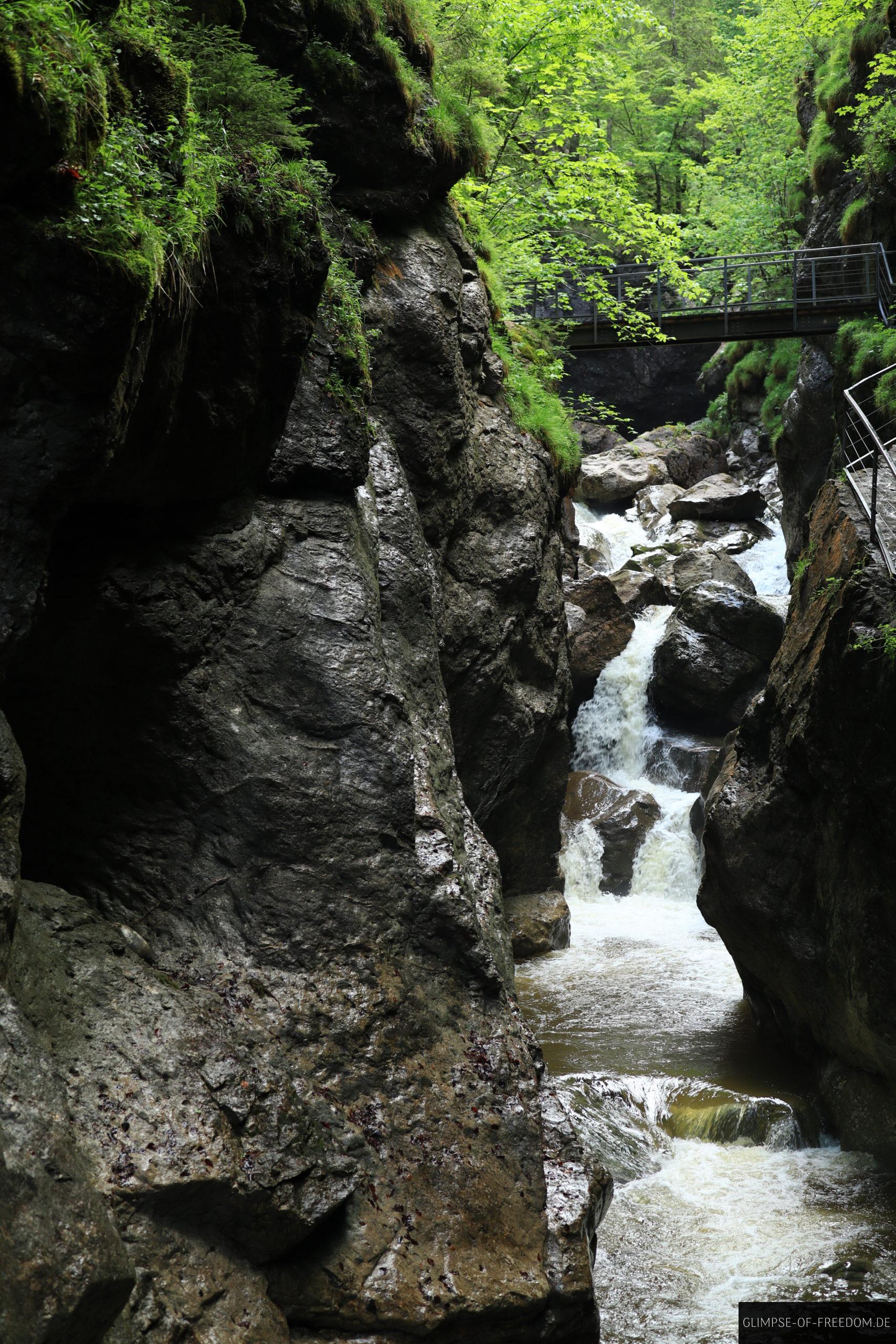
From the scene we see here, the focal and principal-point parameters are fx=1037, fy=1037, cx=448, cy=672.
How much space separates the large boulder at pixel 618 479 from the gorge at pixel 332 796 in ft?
48.7

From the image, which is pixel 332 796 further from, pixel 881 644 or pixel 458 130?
pixel 458 130

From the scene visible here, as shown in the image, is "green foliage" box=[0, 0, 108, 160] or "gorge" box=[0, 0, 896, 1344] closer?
"green foliage" box=[0, 0, 108, 160]

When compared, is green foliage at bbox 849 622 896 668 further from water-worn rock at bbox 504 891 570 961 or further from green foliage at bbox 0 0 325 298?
water-worn rock at bbox 504 891 570 961

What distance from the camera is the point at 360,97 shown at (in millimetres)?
9164

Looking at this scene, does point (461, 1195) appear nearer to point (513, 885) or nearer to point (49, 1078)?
point (49, 1078)

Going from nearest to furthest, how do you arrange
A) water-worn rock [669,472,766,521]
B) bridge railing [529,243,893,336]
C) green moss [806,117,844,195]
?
bridge railing [529,243,893,336], green moss [806,117,844,195], water-worn rock [669,472,766,521]

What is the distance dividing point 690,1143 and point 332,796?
5.55 meters

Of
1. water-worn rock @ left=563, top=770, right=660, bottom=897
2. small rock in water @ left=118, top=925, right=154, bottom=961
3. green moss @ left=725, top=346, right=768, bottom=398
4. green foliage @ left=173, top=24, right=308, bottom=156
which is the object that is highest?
green moss @ left=725, top=346, right=768, bottom=398

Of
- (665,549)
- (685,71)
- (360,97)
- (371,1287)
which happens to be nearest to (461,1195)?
(371,1287)

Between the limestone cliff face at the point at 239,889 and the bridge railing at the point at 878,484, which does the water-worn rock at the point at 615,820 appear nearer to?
the bridge railing at the point at 878,484

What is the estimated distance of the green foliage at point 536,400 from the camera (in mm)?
13359

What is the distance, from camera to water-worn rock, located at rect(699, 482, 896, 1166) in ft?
26.9

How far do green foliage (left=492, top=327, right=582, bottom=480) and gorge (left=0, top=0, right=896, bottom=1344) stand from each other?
0.14 meters

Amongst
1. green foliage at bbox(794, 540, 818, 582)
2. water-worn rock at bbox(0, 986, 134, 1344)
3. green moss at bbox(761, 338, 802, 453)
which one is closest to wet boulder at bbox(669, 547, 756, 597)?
green moss at bbox(761, 338, 802, 453)
